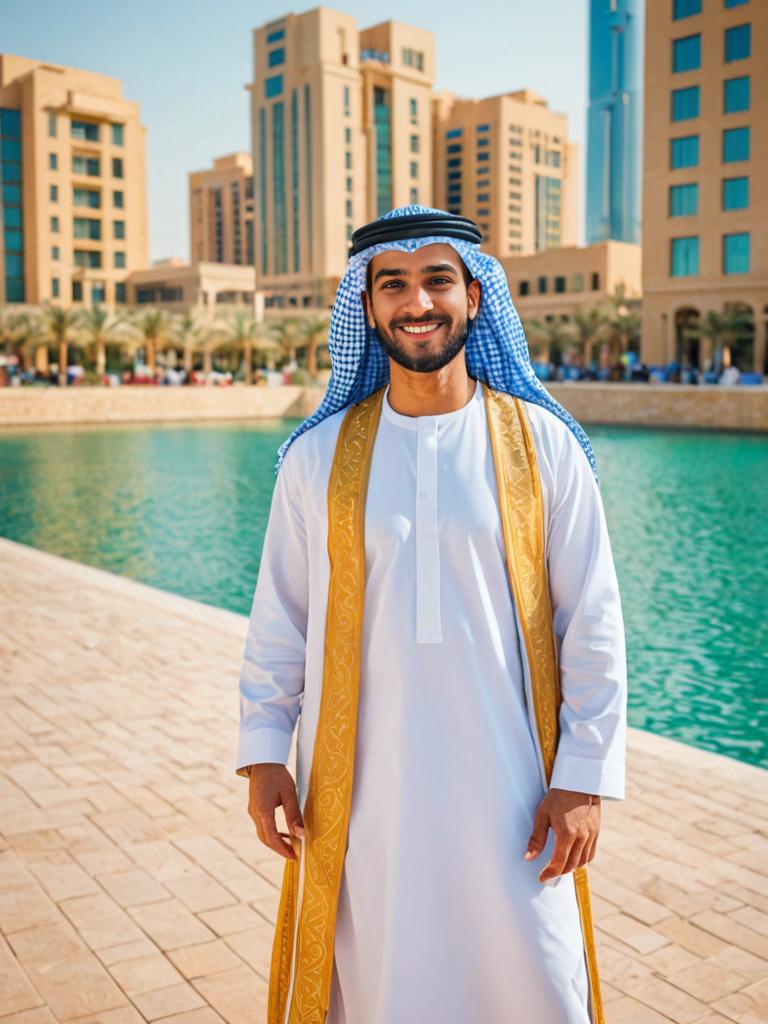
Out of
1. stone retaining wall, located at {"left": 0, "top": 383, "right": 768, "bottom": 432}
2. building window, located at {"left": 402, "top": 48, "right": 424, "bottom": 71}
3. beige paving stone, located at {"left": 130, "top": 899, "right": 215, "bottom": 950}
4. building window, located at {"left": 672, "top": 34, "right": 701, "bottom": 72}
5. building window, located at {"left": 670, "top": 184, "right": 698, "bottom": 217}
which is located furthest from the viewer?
building window, located at {"left": 402, "top": 48, "right": 424, "bottom": 71}

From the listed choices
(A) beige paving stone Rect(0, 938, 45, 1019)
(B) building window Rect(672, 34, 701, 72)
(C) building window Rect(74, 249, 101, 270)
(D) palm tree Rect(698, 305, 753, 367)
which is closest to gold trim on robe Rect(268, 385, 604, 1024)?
(A) beige paving stone Rect(0, 938, 45, 1019)

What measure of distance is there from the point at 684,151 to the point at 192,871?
40386mm

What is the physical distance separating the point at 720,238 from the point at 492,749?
1573 inches

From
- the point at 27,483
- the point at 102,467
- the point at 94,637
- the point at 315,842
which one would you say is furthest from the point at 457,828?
the point at 102,467

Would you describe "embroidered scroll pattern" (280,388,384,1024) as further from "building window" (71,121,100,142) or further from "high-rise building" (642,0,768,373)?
"building window" (71,121,100,142)

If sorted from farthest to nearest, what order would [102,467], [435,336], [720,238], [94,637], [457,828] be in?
[720,238]
[102,467]
[94,637]
[435,336]
[457,828]

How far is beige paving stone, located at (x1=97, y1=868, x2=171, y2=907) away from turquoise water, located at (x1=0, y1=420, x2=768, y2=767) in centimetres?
389

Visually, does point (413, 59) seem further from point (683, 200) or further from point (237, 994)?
point (237, 994)

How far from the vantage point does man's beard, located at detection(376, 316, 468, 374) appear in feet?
6.50

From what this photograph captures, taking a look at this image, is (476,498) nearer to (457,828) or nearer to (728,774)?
(457,828)

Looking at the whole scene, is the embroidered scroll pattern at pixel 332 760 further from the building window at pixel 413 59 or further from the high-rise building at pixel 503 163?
the building window at pixel 413 59

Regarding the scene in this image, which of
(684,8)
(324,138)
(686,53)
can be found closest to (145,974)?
(686,53)

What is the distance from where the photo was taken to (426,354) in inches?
78.0

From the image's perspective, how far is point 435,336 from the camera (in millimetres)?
1979
